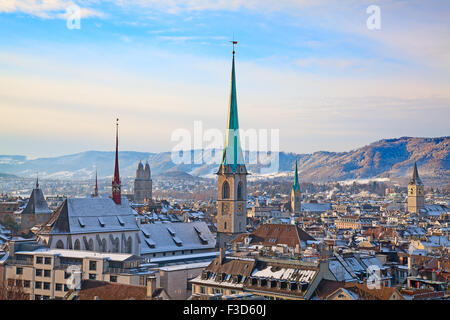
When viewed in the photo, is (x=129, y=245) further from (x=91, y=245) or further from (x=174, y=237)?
(x=174, y=237)

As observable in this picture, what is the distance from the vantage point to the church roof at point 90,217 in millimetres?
56781

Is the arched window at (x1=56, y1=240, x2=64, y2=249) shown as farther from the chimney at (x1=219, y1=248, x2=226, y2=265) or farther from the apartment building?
the chimney at (x1=219, y1=248, x2=226, y2=265)

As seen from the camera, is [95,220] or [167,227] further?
[167,227]

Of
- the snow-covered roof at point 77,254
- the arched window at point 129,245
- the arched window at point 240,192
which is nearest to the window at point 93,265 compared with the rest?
the snow-covered roof at point 77,254

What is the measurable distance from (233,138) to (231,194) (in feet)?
24.3

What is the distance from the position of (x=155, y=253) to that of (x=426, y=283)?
3197 centimetres

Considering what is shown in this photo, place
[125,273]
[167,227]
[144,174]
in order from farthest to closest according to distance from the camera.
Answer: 1. [144,174]
2. [167,227]
3. [125,273]

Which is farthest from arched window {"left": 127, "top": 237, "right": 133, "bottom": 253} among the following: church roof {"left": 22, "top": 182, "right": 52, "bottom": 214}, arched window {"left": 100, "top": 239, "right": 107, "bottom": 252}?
church roof {"left": 22, "top": 182, "right": 52, "bottom": 214}

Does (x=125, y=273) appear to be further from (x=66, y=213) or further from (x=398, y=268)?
(x=398, y=268)

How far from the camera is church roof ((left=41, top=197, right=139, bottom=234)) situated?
5678 cm

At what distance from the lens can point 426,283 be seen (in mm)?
39031

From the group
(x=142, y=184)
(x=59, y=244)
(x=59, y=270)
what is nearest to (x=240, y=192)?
(x=59, y=244)
